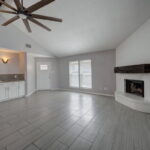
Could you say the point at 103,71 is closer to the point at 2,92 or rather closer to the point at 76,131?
the point at 76,131

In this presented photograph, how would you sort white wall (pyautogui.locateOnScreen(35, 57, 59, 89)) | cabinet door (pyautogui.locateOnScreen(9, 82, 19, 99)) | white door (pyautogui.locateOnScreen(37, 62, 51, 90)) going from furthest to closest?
1. white wall (pyautogui.locateOnScreen(35, 57, 59, 89))
2. white door (pyautogui.locateOnScreen(37, 62, 51, 90))
3. cabinet door (pyautogui.locateOnScreen(9, 82, 19, 99))

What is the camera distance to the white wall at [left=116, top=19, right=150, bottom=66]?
10.1ft

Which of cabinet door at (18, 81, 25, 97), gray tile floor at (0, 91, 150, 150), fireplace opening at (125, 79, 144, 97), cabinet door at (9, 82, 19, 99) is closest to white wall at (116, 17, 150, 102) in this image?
fireplace opening at (125, 79, 144, 97)

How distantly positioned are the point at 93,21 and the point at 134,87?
3094mm

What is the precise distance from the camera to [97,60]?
5254 mm

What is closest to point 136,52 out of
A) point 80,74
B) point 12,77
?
point 80,74

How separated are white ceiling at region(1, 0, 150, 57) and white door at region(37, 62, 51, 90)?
90.5 inches

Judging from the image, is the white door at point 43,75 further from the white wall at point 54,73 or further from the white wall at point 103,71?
the white wall at point 103,71

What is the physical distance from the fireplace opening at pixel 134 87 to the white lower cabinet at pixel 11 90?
17.1 feet

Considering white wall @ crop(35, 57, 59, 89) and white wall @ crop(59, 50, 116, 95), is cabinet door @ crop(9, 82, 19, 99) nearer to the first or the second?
white wall @ crop(35, 57, 59, 89)

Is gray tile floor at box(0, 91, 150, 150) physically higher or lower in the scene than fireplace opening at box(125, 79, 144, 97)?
lower

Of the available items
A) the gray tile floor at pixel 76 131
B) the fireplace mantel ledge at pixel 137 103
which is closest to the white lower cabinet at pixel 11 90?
the gray tile floor at pixel 76 131

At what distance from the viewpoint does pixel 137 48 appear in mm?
3430

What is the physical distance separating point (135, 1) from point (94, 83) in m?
3.87
